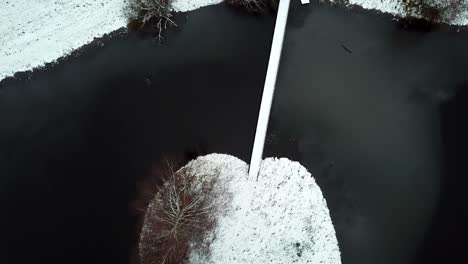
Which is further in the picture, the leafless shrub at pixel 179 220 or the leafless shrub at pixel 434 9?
the leafless shrub at pixel 434 9

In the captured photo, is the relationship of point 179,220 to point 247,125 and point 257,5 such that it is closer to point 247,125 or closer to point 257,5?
point 247,125

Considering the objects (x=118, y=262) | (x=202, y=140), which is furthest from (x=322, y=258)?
(x=118, y=262)

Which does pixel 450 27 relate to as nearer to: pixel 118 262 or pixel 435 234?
pixel 435 234

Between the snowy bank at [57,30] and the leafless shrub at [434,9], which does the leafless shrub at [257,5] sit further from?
the leafless shrub at [434,9]

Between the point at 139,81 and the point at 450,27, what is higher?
the point at 450,27

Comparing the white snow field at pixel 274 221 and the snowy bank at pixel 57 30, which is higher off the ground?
the snowy bank at pixel 57 30

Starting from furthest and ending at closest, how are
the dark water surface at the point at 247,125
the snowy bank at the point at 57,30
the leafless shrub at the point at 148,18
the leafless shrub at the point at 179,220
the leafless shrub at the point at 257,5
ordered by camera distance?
the snowy bank at the point at 57,30 < the leafless shrub at the point at 148,18 < the leafless shrub at the point at 257,5 < the dark water surface at the point at 247,125 < the leafless shrub at the point at 179,220

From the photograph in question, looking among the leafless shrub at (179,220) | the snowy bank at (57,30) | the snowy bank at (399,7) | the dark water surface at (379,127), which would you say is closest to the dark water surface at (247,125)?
the dark water surface at (379,127)
